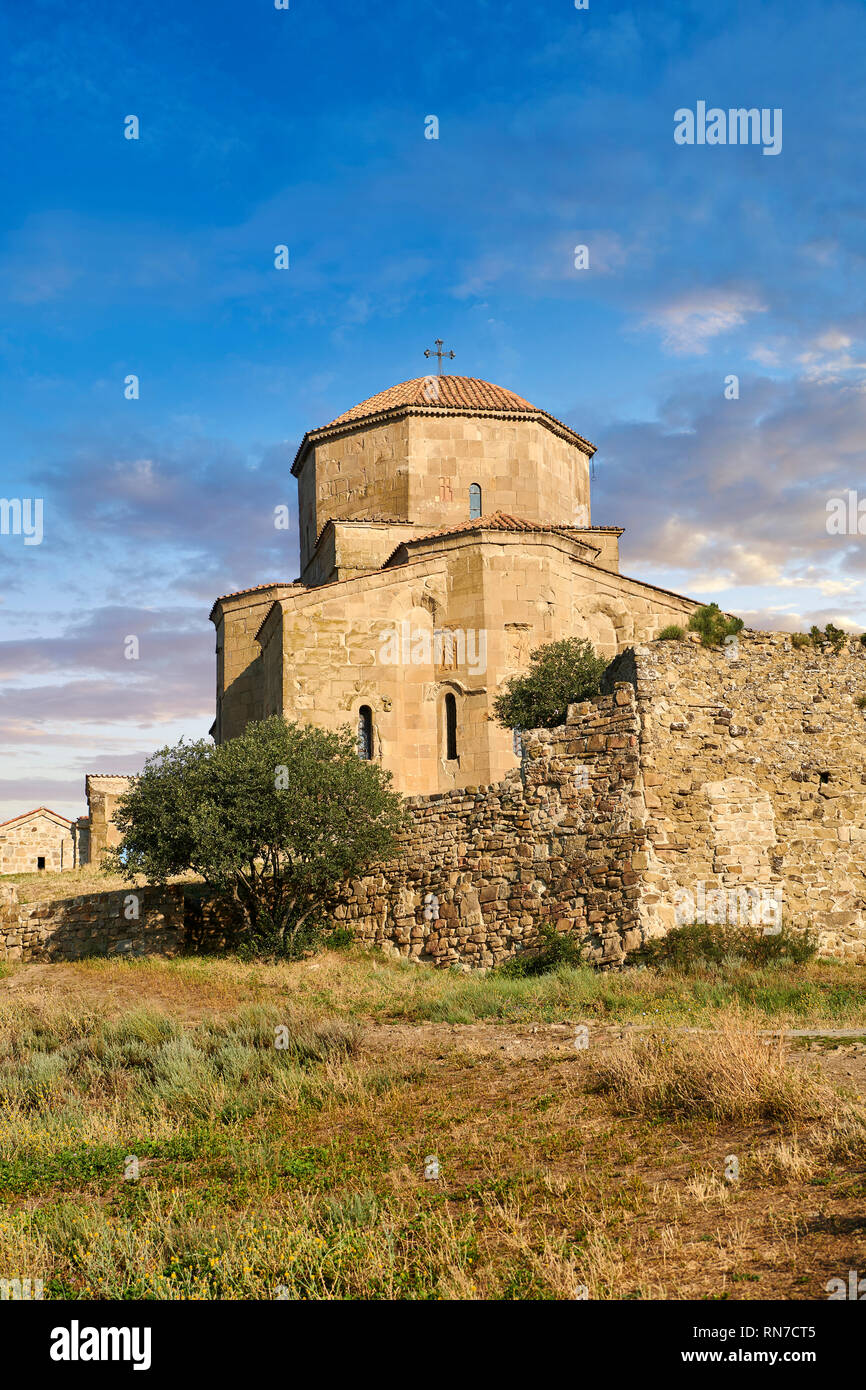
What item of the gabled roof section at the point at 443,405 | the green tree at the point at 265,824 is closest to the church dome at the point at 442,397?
the gabled roof section at the point at 443,405

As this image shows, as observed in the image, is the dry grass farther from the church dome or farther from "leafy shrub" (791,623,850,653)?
the church dome

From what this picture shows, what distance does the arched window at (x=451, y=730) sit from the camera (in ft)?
80.9

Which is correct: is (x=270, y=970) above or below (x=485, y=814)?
below

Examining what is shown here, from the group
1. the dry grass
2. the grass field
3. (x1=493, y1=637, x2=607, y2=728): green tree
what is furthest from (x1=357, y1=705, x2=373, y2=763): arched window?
the dry grass

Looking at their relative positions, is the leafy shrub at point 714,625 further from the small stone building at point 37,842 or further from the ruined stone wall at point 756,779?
the small stone building at point 37,842

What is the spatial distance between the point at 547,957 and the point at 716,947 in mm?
2303

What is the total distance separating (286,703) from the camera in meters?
23.8

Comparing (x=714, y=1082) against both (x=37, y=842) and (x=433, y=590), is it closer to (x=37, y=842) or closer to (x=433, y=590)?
(x=433, y=590)

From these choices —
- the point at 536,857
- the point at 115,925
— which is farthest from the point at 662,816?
the point at 115,925

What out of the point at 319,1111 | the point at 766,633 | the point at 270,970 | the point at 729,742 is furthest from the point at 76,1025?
the point at 766,633

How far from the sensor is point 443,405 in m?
29.3
